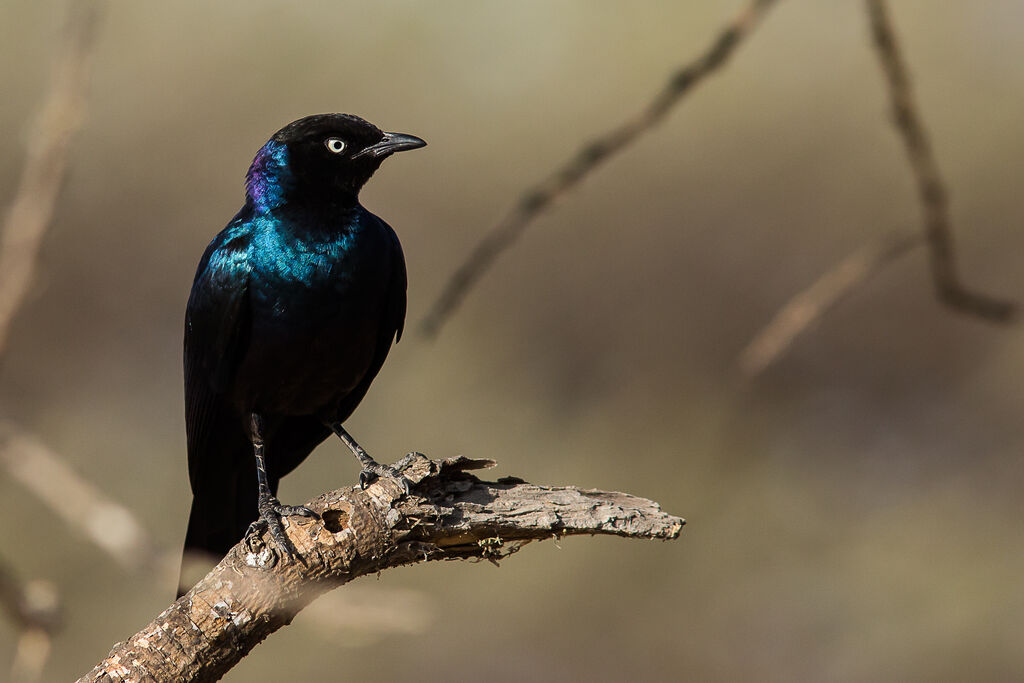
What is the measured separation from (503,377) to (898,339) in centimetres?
349

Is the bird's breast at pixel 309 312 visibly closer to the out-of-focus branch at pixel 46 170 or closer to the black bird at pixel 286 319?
the black bird at pixel 286 319

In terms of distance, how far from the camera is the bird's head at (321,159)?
4.77 metres

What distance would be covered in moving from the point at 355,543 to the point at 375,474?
2.37 ft

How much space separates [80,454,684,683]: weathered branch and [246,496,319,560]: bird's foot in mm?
24

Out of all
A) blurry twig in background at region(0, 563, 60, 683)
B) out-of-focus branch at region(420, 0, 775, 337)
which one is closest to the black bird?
out-of-focus branch at region(420, 0, 775, 337)

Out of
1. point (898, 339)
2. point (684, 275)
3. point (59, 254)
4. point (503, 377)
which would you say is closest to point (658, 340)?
point (684, 275)

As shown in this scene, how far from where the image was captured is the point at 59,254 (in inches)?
406

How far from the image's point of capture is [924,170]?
123 inches

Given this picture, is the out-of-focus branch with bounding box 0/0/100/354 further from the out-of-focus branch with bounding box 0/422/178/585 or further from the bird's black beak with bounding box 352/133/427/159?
the bird's black beak with bounding box 352/133/427/159

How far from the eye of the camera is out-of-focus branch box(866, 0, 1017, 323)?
3.03 meters

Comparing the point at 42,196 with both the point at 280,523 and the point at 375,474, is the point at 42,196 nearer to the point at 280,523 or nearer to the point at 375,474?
the point at 280,523

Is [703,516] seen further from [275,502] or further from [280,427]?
[275,502]

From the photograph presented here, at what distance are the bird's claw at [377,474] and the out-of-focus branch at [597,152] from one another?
0.59 m

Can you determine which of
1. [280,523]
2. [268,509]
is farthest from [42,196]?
[268,509]
